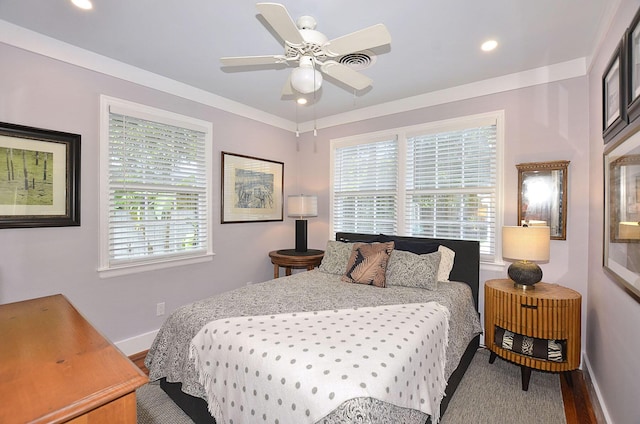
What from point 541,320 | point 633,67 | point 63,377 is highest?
point 633,67

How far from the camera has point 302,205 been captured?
390cm

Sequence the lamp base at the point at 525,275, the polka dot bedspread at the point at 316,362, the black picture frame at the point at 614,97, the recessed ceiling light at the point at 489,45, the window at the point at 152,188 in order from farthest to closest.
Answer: the window at the point at 152,188
the lamp base at the point at 525,275
the recessed ceiling light at the point at 489,45
the black picture frame at the point at 614,97
the polka dot bedspread at the point at 316,362

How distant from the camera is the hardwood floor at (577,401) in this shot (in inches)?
78.0

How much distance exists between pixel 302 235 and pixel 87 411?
330cm

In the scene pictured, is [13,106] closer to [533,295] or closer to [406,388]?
[406,388]

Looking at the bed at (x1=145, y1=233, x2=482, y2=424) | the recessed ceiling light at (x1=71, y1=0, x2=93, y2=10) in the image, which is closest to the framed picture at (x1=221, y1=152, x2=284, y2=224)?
the bed at (x1=145, y1=233, x2=482, y2=424)

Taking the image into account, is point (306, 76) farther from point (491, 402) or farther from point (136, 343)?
point (136, 343)

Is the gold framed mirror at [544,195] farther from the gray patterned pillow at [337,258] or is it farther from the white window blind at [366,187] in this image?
the gray patterned pillow at [337,258]

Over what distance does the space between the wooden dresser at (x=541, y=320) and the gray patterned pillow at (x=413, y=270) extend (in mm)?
515

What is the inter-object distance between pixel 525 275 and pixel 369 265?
4.11ft

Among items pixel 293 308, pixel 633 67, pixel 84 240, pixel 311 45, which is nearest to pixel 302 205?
pixel 293 308

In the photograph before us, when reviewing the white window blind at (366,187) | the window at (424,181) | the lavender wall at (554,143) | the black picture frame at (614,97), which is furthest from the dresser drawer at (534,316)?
the white window blind at (366,187)

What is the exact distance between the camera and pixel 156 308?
302 cm

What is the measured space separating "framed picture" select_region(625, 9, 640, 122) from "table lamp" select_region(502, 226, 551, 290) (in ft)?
3.42
